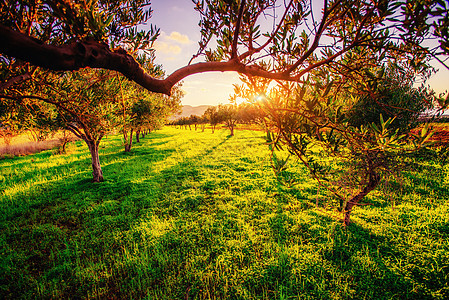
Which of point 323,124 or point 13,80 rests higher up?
point 13,80

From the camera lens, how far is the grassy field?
172 inches

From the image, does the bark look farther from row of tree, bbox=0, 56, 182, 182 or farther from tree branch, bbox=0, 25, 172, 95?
row of tree, bbox=0, 56, 182, 182

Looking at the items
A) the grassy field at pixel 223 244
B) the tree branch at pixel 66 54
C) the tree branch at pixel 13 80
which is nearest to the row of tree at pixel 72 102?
the tree branch at pixel 13 80

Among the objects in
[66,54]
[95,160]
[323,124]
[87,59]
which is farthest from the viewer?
[95,160]

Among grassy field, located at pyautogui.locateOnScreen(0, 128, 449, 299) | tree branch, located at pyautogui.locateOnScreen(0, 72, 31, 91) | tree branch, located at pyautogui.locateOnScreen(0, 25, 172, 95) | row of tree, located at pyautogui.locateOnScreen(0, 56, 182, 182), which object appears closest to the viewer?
tree branch, located at pyautogui.locateOnScreen(0, 25, 172, 95)

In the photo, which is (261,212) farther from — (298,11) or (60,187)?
(60,187)

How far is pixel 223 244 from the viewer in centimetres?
580

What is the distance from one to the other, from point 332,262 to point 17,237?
39.0 feet

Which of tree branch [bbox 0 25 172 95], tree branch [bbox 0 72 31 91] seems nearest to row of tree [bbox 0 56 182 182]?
tree branch [bbox 0 72 31 91]

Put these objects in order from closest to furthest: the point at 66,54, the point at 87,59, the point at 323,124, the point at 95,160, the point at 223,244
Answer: the point at 66,54, the point at 87,59, the point at 323,124, the point at 223,244, the point at 95,160

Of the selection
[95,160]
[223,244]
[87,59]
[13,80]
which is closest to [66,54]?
[87,59]

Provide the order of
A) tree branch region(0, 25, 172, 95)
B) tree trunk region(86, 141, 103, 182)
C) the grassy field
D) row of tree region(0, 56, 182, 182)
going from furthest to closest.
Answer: tree trunk region(86, 141, 103, 182)
the grassy field
row of tree region(0, 56, 182, 182)
tree branch region(0, 25, 172, 95)

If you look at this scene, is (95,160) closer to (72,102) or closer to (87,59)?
(72,102)

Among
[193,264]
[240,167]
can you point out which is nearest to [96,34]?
[193,264]
